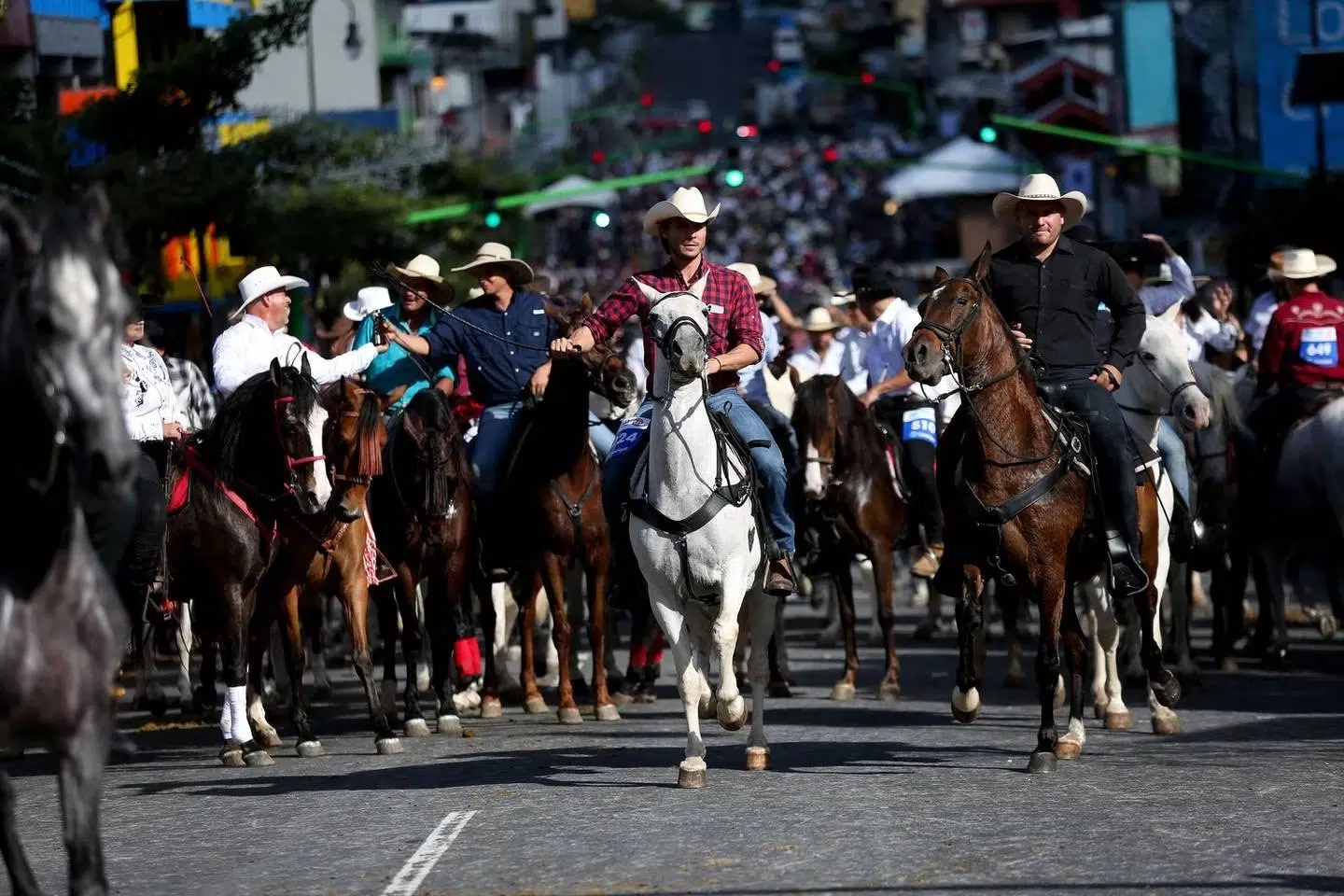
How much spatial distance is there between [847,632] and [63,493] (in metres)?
10.0

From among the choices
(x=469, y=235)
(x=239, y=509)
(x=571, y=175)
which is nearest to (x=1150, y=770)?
(x=239, y=509)

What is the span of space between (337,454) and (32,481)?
6.64 meters

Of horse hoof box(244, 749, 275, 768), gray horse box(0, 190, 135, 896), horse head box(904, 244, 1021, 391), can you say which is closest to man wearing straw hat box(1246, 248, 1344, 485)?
horse head box(904, 244, 1021, 391)

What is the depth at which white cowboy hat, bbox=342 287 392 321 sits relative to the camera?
18.4 meters

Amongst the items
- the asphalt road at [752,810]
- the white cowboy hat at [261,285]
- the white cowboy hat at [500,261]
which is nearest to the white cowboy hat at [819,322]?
the white cowboy hat at [500,261]

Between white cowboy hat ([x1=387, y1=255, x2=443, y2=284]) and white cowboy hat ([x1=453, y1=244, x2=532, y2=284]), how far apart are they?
44 cm

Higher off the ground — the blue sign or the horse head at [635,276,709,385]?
the blue sign

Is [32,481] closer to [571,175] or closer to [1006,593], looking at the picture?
[1006,593]

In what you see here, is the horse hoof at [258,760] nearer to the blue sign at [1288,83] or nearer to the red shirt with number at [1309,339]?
the red shirt with number at [1309,339]

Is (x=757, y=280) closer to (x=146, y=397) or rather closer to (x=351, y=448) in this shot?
(x=351, y=448)

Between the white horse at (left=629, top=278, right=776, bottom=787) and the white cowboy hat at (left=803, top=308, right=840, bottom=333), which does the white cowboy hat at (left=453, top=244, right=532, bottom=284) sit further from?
the white cowboy hat at (left=803, top=308, right=840, bottom=333)

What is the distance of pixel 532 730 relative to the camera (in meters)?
15.4

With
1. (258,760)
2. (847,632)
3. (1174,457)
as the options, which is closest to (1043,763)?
(1174,457)

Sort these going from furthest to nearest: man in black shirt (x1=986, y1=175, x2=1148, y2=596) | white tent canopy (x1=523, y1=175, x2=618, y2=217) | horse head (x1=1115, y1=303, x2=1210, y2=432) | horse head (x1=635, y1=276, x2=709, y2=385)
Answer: white tent canopy (x1=523, y1=175, x2=618, y2=217) → horse head (x1=1115, y1=303, x2=1210, y2=432) → man in black shirt (x1=986, y1=175, x2=1148, y2=596) → horse head (x1=635, y1=276, x2=709, y2=385)
